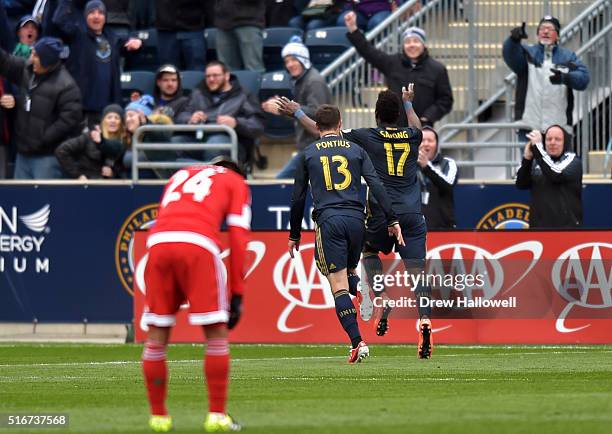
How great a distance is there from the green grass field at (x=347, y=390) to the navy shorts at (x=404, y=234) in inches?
41.5

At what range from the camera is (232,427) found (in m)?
8.55

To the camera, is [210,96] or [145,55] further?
[145,55]

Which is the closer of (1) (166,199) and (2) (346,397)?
(1) (166,199)

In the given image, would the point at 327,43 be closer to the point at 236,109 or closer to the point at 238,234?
the point at 236,109

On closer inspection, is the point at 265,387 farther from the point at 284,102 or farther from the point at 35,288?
the point at 35,288

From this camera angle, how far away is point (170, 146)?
1917cm

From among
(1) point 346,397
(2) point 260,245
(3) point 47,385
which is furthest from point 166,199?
(2) point 260,245

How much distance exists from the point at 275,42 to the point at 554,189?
582 centimetres

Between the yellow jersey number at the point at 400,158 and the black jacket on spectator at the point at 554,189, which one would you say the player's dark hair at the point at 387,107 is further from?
the black jacket on spectator at the point at 554,189

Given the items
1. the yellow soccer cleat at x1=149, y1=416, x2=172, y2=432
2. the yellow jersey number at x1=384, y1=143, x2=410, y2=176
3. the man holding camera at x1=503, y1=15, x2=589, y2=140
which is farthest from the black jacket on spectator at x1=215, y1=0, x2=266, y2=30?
the yellow soccer cleat at x1=149, y1=416, x2=172, y2=432

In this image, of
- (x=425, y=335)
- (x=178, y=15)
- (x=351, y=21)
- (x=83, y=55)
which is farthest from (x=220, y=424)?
(x=178, y=15)

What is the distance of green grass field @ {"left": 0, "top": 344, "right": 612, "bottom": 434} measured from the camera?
889 centimetres

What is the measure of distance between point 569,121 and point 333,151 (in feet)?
21.5

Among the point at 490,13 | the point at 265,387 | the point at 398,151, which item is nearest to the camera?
the point at 265,387
